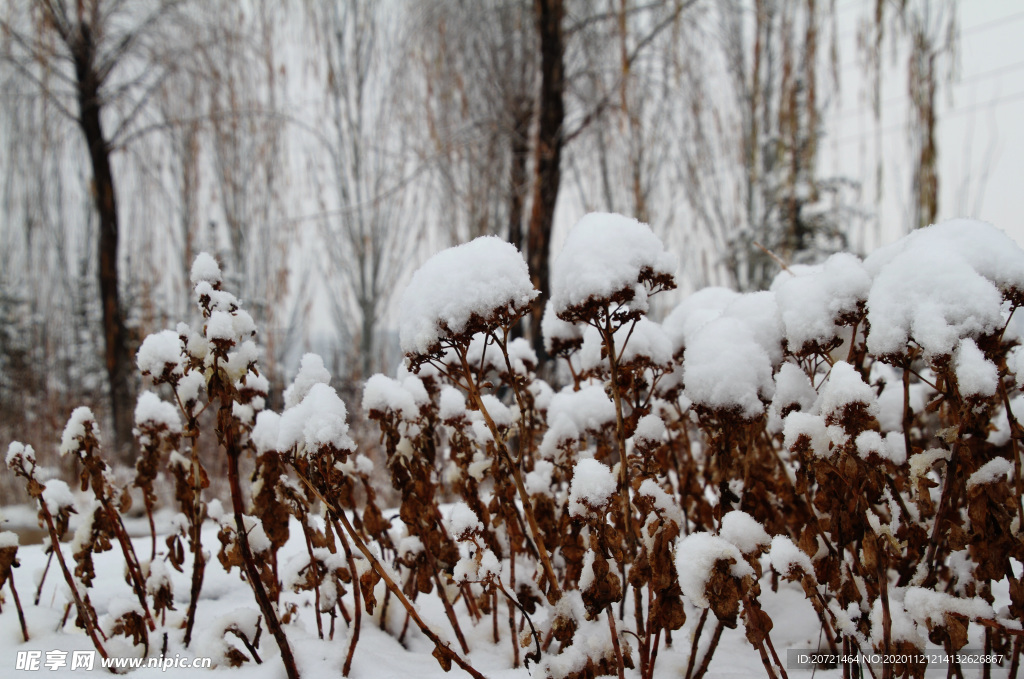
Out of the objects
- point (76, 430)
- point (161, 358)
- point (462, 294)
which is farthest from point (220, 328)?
point (76, 430)

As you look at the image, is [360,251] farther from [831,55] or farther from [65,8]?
[831,55]

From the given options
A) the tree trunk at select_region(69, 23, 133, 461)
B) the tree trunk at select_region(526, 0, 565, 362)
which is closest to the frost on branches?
the tree trunk at select_region(526, 0, 565, 362)

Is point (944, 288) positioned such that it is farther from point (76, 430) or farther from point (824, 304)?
point (76, 430)

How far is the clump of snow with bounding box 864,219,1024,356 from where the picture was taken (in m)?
0.82

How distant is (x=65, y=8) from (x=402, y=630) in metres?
6.05

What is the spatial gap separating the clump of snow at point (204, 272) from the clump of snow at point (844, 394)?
1097 mm

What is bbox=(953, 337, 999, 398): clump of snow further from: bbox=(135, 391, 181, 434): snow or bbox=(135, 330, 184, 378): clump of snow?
bbox=(135, 391, 181, 434): snow

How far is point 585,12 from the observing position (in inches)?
175

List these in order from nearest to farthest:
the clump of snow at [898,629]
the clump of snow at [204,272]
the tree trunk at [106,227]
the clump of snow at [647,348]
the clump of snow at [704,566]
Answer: the clump of snow at [704,566]
the clump of snow at [898,629]
the clump of snow at [204,272]
the clump of snow at [647,348]
the tree trunk at [106,227]

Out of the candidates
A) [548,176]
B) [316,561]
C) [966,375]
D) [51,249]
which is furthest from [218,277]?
[51,249]

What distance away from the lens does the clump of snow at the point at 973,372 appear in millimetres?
794

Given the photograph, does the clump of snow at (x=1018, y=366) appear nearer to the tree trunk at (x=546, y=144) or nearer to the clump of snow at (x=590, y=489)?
the clump of snow at (x=590, y=489)

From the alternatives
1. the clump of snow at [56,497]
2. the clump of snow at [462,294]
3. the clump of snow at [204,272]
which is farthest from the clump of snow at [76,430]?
the clump of snow at [462,294]

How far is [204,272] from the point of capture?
1.11 meters
